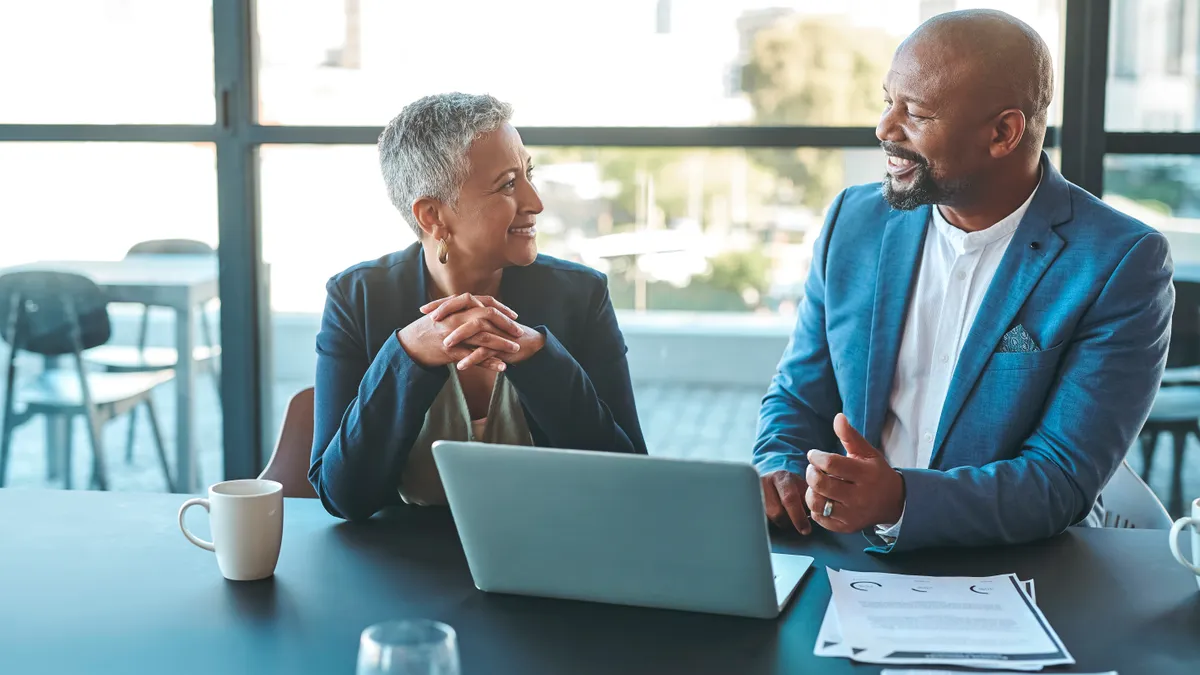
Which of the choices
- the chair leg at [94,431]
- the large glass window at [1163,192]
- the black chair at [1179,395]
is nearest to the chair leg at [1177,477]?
the black chair at [1179,395]

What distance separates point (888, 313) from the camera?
204 centimetres

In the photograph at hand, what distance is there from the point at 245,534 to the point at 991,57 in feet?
4.69

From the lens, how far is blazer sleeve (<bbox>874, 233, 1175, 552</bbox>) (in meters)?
1.55

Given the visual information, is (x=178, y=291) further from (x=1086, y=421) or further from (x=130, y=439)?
(x=1086, y=421)

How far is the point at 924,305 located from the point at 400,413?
961 mm

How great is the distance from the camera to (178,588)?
136 cm

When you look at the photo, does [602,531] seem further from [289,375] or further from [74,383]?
[74,383]

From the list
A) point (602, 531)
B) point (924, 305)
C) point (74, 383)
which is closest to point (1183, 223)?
point (924, 305)

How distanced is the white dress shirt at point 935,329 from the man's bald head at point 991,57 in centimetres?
18

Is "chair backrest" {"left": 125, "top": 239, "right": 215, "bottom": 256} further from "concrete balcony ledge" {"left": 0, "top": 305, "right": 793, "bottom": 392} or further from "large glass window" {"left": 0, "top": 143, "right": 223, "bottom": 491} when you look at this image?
"concrete balcony ledge" {"left": 0, "top": 305, "right": 793, "bottom": 392}

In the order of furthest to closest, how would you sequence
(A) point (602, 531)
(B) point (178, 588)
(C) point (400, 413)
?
1. (C) point (400, 413)
2. (B) point (178, 588)
3. (A) point (602, 531)

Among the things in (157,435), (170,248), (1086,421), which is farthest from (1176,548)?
(157,435)

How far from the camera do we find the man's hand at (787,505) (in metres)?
1.57

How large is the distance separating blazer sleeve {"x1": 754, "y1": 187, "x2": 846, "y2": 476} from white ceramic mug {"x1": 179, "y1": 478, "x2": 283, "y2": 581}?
0.88 meters
